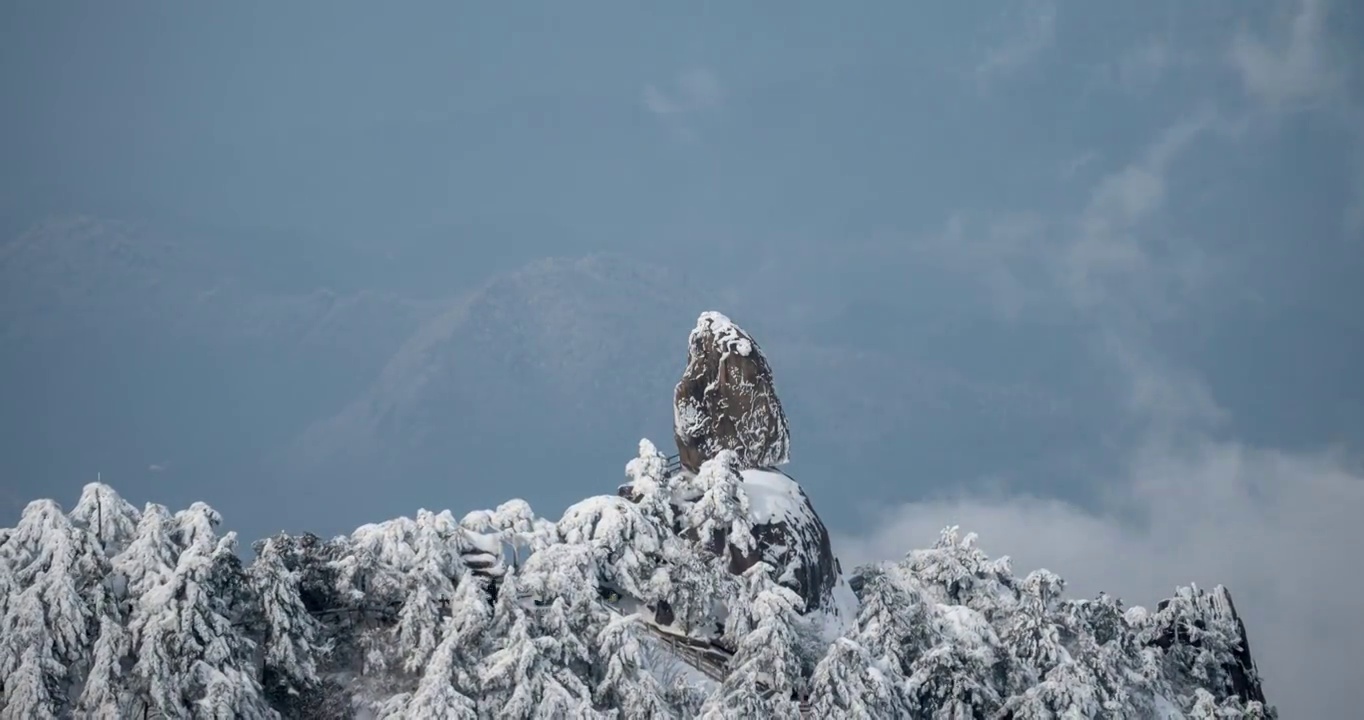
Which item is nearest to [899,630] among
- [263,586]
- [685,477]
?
[685,477]

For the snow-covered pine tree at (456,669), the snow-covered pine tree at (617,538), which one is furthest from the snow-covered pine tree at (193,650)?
the snow-covered pine tree at (617,538)

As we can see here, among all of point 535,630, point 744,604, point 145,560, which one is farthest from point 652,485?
point 145,560

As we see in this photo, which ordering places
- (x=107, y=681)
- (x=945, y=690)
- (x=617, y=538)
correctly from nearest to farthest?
(x=107, y=681) → (x=945, y=690) → (x=617, y=538)

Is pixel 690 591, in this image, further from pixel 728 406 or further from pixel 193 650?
pixel 193 650

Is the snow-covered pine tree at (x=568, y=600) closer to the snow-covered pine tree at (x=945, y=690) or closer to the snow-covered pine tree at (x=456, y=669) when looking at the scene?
the snow-covered pine tree at (x=456, y=669)

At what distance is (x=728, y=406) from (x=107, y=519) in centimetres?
1697

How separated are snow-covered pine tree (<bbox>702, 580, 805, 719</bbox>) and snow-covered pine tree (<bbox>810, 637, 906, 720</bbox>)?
0.64m

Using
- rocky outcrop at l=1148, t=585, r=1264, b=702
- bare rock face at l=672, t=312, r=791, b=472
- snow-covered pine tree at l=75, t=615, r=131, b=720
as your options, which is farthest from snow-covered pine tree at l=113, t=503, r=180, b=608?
rocky outcrop at l=1148, t=585, r=1264, b=702

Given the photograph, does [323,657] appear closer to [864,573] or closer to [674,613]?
[674,613]

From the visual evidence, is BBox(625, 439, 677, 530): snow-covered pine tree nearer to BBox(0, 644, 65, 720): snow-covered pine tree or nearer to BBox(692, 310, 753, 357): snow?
BBox(692, 310, 753, 357): snow

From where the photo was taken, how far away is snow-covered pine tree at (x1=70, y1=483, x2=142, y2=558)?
39.0m

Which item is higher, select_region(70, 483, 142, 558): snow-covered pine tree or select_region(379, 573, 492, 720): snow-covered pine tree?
select_region(70, 483, 142, 558): snow-covered pine tree

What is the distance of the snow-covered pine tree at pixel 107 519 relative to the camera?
1537 inches

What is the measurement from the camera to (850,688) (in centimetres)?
3869
